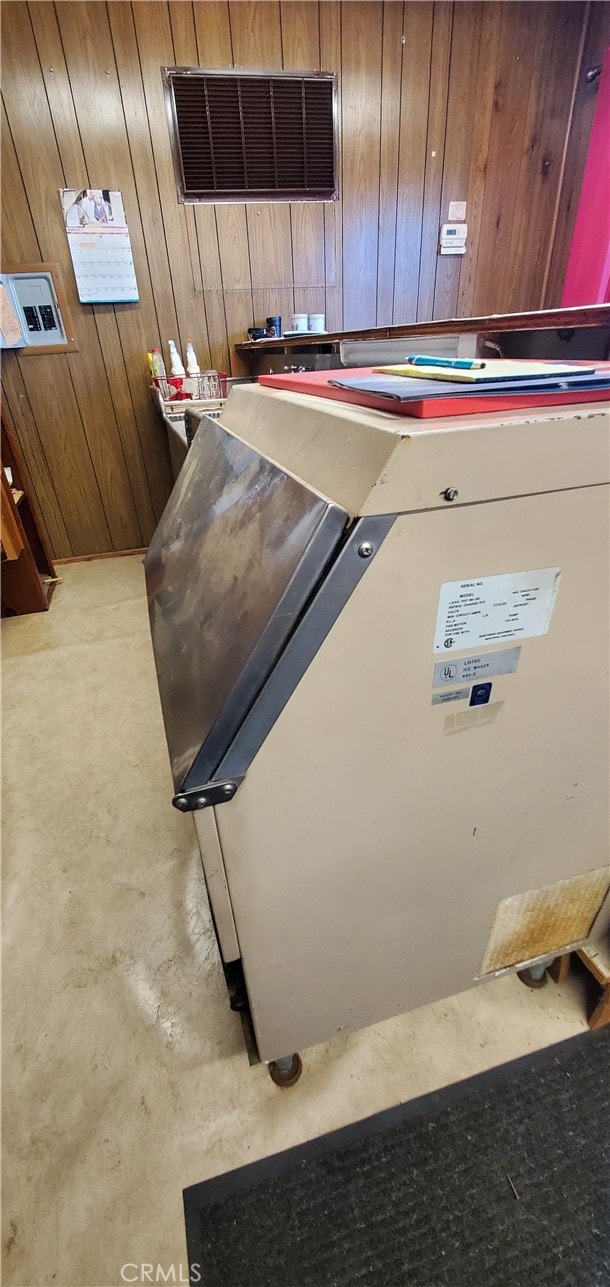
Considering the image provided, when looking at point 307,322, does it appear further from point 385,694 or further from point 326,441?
point 385,694

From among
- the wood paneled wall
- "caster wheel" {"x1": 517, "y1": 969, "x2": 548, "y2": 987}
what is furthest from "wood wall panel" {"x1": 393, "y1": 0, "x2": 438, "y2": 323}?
"caster wheel" {"x1": 517, "y1": 969, "x2": 548, "y2": 987}

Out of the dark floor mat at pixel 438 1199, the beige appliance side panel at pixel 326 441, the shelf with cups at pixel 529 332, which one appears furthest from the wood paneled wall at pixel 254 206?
the dark floor mat at pixel 438 1199

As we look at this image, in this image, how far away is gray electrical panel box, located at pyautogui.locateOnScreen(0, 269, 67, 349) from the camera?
2809 mm

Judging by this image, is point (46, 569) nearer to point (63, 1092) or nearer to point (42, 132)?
point (42, 132)

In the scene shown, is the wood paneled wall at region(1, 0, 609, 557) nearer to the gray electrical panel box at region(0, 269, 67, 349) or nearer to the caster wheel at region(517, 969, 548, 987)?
the gray electrical panel box at region(0, 269, 67, 349)

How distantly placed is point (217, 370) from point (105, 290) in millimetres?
692

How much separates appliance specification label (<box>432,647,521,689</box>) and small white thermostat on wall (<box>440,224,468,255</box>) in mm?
3557

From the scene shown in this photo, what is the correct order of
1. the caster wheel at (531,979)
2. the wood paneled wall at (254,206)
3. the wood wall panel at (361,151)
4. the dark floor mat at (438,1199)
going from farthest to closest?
1. the wood wall panel at (361,151)
2. the wood paneled wall at (254,206)
3. the caster wheel at (531,979)
4. the dark floor mat at (438,1199)

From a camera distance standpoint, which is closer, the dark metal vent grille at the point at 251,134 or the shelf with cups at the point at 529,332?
the shelf with cups at the point at 529,332

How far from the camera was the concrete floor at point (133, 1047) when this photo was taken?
90cm

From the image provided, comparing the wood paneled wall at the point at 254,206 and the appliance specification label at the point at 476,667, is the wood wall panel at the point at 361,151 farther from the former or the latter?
the appliance specification label at the point at 476,667

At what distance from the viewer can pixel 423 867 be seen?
0.83 meters

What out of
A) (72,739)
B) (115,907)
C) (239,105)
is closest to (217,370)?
(239,105)

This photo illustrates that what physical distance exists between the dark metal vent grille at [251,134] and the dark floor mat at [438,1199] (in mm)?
3789
